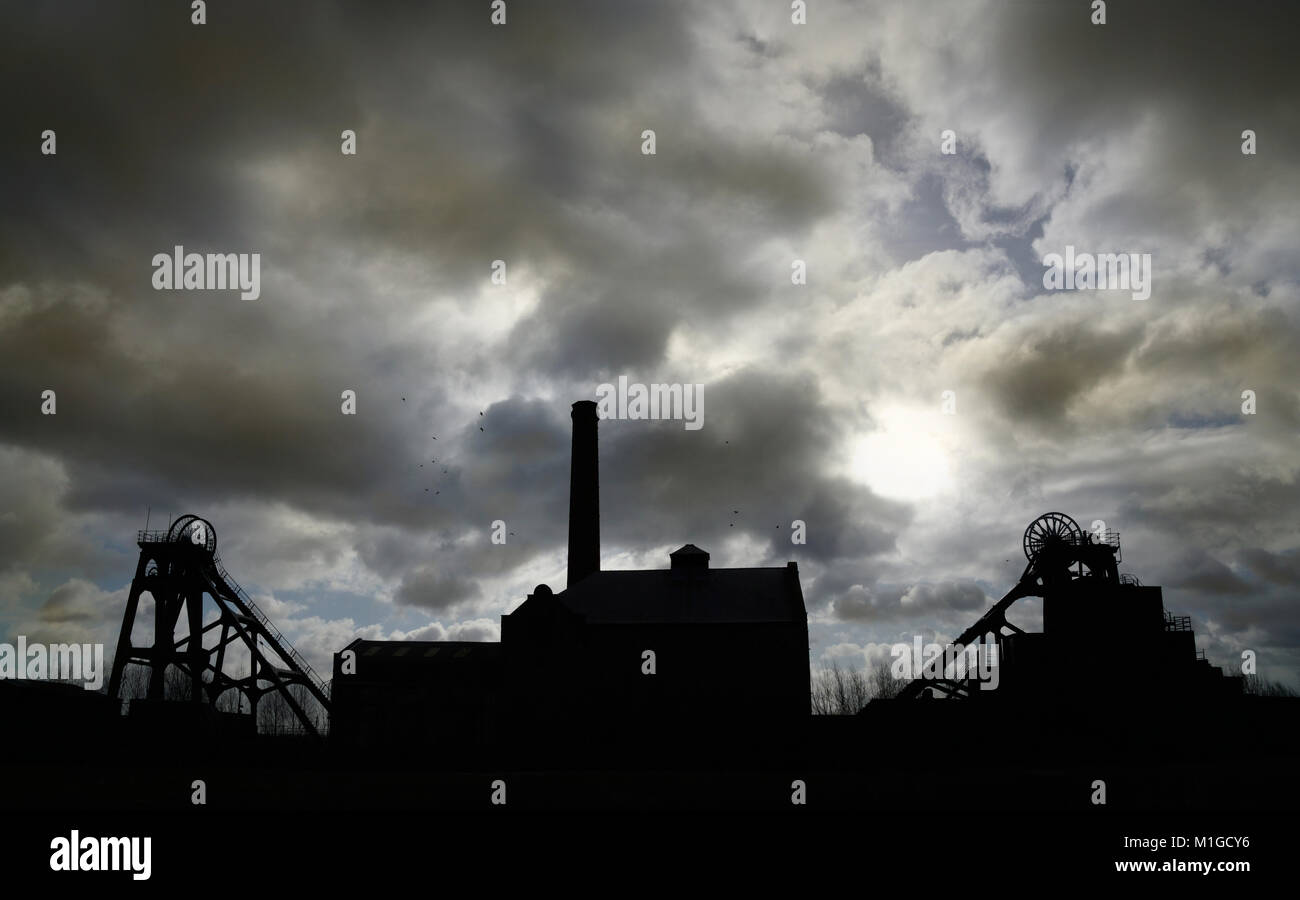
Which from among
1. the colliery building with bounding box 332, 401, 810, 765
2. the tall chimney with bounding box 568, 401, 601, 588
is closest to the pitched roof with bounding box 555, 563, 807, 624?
the colliery building with bounding box 332, 401, 810, 765

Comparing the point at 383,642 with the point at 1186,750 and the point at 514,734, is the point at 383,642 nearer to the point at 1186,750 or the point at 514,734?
the point at 514,734

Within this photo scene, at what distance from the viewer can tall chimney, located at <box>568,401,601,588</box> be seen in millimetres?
44797

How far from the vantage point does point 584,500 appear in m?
46.0

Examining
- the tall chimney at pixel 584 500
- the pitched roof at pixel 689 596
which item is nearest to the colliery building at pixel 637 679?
the pitched roof at pixel 689 596

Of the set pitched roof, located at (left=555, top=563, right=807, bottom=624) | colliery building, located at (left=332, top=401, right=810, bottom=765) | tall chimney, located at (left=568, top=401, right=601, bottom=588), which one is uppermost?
tall chimney, located at (left=568, top=401, right=601, bottom=588)

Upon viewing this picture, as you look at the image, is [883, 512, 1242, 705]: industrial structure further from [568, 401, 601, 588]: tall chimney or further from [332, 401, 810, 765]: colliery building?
[568, 401, 601, 588]: tall chimney

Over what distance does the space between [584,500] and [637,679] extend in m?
12.1

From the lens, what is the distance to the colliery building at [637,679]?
34.6 meters

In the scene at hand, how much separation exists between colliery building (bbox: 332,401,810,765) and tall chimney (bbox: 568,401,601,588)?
369 cm

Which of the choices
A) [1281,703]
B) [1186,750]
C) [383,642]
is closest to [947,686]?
[1186,750]

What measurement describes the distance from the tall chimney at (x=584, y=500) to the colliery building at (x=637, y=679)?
3.69 meters

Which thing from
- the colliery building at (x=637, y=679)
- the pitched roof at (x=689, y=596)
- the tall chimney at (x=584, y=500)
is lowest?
the colliery building at (x=637, y=679)

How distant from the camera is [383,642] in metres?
46.2

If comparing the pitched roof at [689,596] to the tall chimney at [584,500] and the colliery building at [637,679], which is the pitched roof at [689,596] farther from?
the tall chimney at [584,500]
